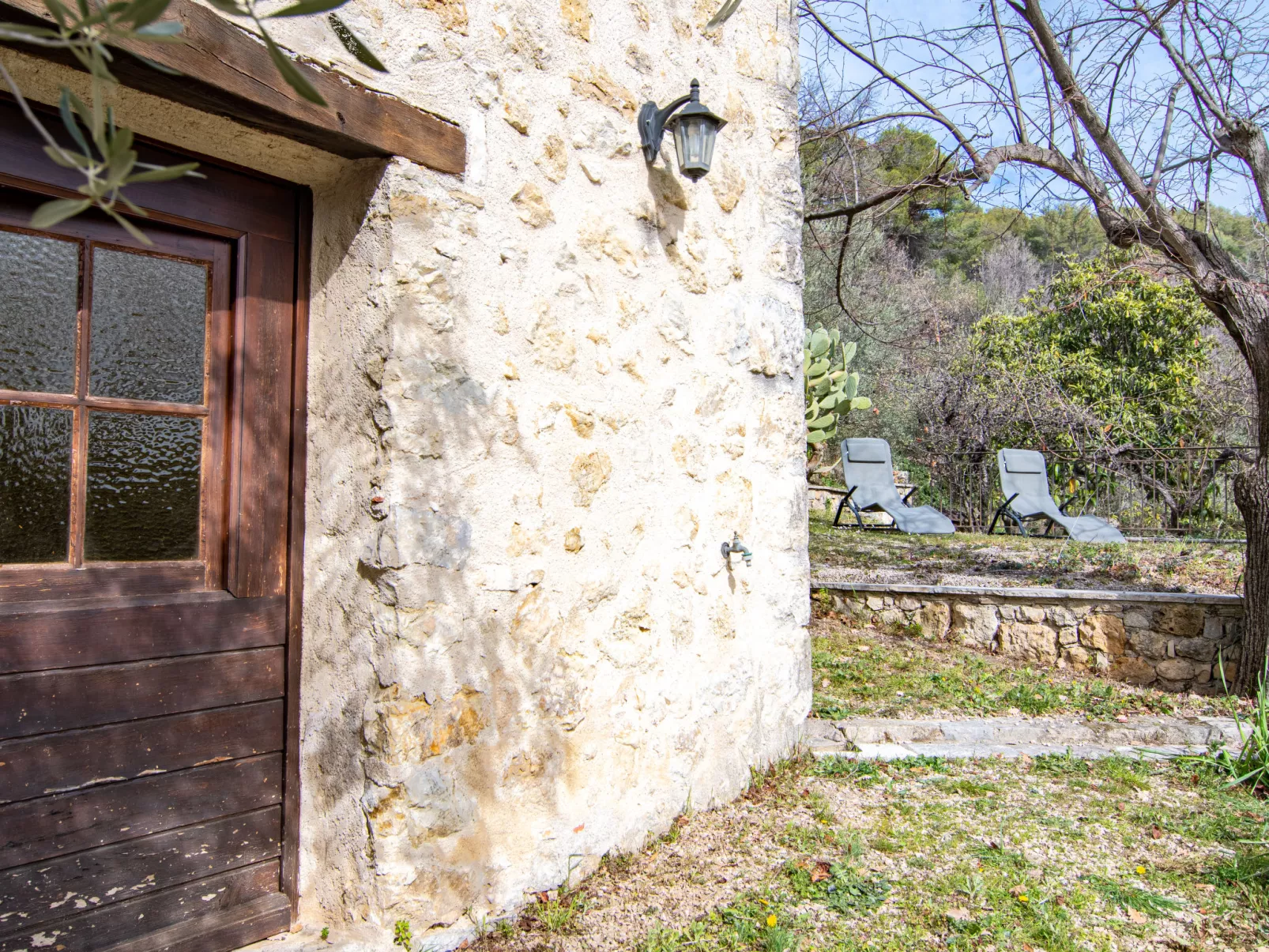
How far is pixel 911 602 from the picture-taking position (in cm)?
578

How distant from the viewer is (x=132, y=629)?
6.38 ft

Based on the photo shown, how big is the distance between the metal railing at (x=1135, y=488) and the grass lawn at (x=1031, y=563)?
56.0 inches

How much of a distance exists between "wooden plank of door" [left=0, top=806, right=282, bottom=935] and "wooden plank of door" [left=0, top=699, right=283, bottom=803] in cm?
16

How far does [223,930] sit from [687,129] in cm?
260

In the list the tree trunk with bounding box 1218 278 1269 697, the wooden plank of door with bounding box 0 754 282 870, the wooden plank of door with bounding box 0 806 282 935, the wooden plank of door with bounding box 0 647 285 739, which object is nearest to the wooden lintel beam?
the wooden plank of door with bounding box 0 647 285 739

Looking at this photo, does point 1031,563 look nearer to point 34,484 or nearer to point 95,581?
point 95,581

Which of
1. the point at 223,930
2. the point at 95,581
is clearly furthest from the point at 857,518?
the point at 95,581

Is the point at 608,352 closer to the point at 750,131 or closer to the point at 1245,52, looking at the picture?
the point at 750,131

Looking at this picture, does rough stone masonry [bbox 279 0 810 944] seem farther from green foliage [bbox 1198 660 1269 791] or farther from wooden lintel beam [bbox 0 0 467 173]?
green foliage [bbox 1198 660 1269 791]

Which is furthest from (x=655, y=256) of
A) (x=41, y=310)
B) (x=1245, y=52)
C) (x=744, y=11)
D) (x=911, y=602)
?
(x=1245, y=52)

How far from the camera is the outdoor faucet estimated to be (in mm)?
3096

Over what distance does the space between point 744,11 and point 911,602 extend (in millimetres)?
3922

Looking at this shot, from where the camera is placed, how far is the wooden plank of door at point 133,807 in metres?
1.80

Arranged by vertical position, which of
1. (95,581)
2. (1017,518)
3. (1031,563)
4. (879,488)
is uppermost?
(879,488)
